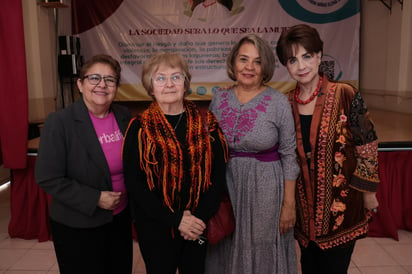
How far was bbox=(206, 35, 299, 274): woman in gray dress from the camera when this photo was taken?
1468 mm

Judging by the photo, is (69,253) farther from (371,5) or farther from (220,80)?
(371,5)

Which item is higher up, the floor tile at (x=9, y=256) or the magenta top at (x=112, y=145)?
the magenta top at (x=112, y=145)

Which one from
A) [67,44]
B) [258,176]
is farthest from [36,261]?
[67,44]

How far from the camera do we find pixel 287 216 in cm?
151

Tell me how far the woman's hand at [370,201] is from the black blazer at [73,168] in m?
1.13

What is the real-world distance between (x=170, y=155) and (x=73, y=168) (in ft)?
1.45

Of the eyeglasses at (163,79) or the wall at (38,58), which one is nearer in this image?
the eyeglasses at (163,79)

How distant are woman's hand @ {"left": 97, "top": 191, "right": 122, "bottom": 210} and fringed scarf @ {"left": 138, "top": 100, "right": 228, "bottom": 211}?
212 mm

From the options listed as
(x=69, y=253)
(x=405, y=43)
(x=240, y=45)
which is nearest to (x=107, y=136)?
(x=69, y=253)

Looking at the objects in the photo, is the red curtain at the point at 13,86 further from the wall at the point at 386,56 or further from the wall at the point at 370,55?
the wall at the point at 386,56

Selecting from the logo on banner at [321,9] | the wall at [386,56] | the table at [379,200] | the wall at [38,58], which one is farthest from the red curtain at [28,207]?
the wall at [386,56]

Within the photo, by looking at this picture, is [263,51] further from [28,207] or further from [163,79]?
[28,207]

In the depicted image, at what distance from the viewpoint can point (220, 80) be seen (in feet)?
16.7

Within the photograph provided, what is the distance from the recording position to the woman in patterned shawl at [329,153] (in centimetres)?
144
